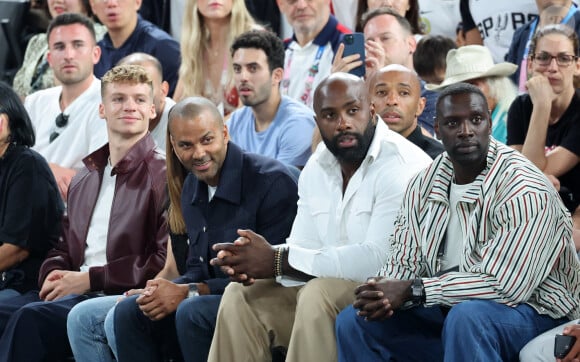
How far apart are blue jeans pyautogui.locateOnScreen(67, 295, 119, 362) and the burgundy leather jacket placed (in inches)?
10.3

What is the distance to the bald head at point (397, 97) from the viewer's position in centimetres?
542

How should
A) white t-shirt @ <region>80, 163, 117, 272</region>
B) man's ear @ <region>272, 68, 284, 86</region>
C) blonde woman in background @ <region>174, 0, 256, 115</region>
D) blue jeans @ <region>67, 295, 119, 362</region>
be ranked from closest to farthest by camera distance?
blue jeans @ <region>67, 295, 119, 362</region>
white t-shirt @ <region>80, 163, 117, 272</region>
man's ear @ <region>272, 68, 284, 86</region>
blonde woman in background @ <region>174, 0, 256, 115</region>

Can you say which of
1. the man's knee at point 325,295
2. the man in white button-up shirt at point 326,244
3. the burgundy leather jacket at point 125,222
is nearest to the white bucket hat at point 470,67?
the man in white button-up shirt at point 326,244

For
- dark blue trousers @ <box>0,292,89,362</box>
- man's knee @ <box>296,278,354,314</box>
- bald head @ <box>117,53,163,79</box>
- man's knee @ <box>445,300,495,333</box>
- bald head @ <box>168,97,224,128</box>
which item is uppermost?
bald head @ <box>117,53,163,79</box>

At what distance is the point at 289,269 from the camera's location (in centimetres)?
462

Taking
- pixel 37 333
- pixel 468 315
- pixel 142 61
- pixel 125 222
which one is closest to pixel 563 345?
pixel 468 315

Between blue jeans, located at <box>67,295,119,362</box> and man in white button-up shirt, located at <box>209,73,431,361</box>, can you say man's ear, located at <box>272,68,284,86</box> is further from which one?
blue jeans, located at <box>67,295,119,362</box>

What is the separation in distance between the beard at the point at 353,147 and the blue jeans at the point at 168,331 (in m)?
0.80

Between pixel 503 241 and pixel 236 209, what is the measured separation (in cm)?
148

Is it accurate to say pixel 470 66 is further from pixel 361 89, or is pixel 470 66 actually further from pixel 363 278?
pixel 363 278

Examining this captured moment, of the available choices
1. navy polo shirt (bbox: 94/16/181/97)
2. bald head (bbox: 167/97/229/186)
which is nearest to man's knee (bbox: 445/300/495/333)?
bald head (bbox: 167/97/229/186)

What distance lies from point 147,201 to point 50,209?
27.3 inches

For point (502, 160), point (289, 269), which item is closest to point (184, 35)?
point (289, 269)

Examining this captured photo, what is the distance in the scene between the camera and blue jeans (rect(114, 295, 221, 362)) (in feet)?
15.8
